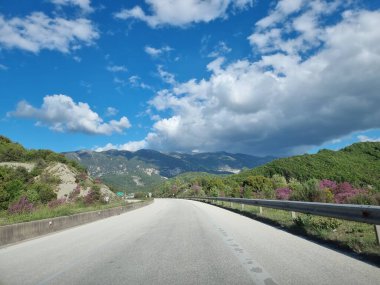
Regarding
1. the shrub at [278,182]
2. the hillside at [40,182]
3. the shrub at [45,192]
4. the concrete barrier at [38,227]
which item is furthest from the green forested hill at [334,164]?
the concrete barrier at [38,227]

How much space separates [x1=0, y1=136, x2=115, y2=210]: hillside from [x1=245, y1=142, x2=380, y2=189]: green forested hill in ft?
214

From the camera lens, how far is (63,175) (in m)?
66.5

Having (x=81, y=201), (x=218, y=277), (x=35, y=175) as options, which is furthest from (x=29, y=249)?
(x=35, y=175)

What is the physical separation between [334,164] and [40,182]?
298ft

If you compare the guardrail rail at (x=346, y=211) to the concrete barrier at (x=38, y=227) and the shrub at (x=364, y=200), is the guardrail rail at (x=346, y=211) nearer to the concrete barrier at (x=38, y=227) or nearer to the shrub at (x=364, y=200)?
the shrub at (x=364, y=200)

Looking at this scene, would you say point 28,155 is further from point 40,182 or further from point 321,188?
point 321,188

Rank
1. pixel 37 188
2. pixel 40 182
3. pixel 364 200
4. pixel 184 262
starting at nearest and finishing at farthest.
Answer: pixel 184 262, pixel 364 200, pixel 37 188, pixel 40 182

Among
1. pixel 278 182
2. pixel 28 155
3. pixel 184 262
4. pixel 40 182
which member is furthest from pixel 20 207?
pixel 28 155

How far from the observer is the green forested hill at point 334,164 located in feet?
365

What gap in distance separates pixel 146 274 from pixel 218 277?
46.7 inches

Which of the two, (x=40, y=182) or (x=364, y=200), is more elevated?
(x=40, y=182)

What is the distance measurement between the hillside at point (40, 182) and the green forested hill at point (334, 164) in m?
65.1

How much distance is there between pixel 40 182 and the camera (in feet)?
206

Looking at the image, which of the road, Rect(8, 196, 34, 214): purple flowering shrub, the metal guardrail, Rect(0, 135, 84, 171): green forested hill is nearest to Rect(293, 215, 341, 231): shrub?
the metal guardrail
